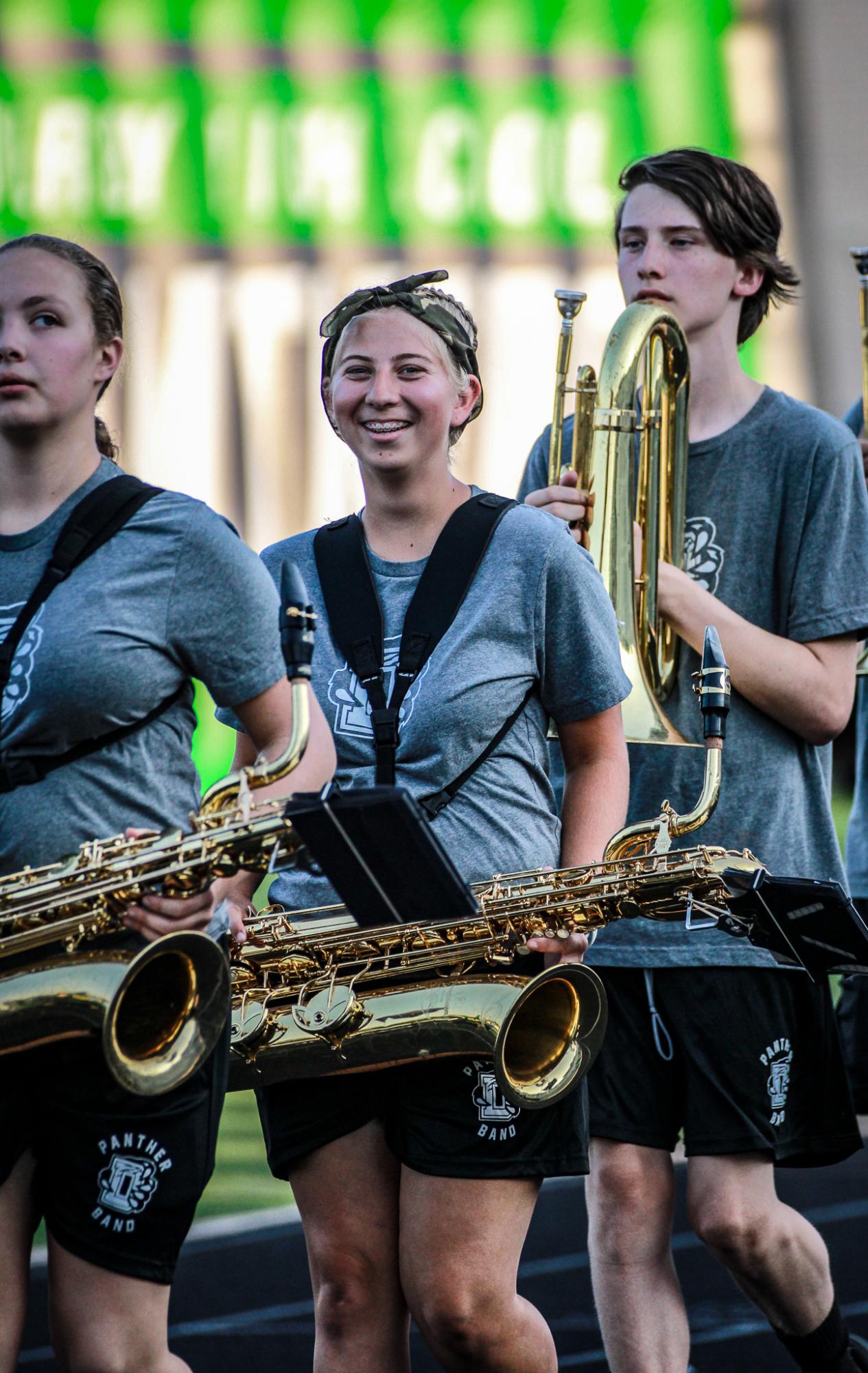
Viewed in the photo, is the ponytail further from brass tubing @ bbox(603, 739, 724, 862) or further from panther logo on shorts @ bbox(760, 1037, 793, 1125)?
panther logo on shorts @ bbox(760, 1037, 793, 1125)

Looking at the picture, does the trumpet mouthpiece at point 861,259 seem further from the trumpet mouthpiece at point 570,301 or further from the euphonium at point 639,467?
the trumpet mouthpiece at point 570,301

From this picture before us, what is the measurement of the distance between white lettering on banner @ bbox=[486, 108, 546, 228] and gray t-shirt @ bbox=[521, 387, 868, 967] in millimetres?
8479

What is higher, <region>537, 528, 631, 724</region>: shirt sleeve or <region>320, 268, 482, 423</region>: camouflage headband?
<region>320, 268, 482, 423</region>: camouflage headband

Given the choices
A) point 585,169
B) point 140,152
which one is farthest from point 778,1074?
point 585,169

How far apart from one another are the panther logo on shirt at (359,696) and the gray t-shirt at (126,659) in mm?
393

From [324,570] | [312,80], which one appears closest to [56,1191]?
[324,570]

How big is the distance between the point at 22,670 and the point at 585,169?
10.5 metres

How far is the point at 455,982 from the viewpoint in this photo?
3.52 metres

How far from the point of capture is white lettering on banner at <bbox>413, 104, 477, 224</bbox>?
489 inches

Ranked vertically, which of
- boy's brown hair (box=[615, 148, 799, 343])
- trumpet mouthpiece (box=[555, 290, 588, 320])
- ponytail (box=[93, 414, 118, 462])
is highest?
boy's brown hair (box=[615, 148, 799, 343])

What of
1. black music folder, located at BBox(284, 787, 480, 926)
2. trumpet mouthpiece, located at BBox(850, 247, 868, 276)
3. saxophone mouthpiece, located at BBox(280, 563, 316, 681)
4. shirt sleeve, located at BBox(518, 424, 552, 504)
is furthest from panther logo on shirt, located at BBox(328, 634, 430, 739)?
trumpet mouthpiece, located at BBox(850, 247, 868, 276)

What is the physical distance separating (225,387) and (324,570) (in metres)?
8.64

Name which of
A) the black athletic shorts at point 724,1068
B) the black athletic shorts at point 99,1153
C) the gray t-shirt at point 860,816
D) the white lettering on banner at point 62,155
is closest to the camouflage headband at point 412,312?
the black athletic shorts at point 724,1068

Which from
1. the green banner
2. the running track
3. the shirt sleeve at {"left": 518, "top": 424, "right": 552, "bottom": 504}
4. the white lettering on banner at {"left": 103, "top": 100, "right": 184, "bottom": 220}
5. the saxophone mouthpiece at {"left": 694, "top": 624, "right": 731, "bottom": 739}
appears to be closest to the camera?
the saxophone mouthpiece at {"left": 694, "top": 624, "right": 731, "bottom": 739}
